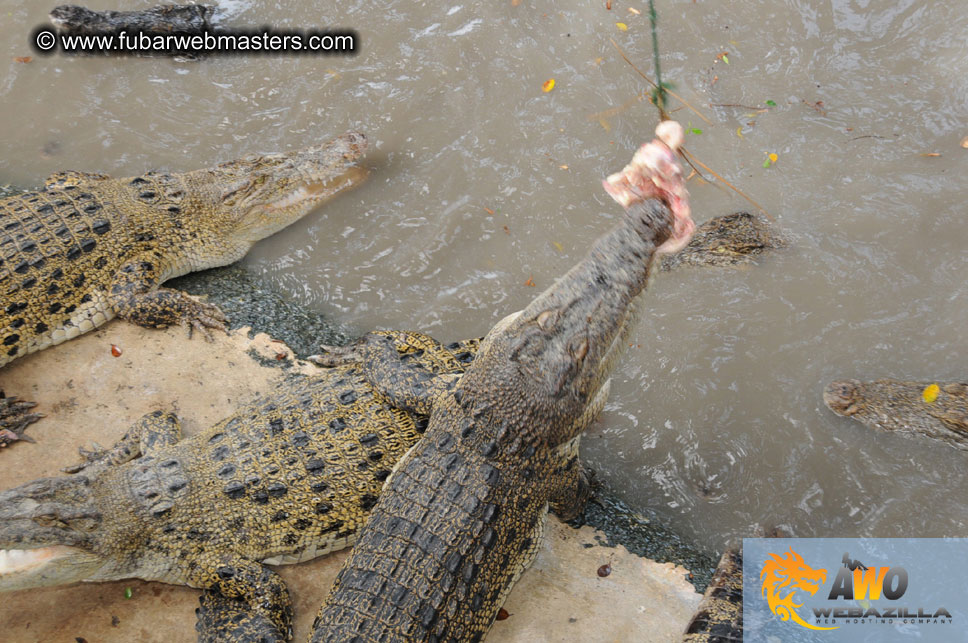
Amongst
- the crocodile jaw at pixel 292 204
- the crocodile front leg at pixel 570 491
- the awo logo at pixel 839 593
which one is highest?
the crocodile jaw at pixel 292 204

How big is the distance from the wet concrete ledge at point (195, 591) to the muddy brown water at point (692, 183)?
17.3 inches

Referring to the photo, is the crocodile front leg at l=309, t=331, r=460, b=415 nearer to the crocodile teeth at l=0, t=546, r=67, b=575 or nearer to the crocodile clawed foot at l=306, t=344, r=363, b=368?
the crocodile clawed foot at l=306, t=344, r=363, b=368

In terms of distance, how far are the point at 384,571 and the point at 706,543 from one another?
2049mm

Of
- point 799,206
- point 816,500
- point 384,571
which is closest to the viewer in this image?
point 384,571

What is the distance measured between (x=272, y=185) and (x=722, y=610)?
4469mm

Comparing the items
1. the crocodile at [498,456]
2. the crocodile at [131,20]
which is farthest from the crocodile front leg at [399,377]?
the crocodile at [131,20]

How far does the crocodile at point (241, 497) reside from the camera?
3.61 m

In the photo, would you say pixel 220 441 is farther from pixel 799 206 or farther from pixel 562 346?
pixel 799 206

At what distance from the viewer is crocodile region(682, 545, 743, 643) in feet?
11.0

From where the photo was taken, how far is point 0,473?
4129mm

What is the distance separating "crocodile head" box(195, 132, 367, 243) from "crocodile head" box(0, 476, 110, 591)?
8.46 ft

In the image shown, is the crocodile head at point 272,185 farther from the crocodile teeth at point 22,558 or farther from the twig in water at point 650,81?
the crocodile teeth at point 22,558

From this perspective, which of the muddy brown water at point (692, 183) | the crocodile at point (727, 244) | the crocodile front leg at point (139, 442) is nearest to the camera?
the crocodile front leg at point (139, 442)

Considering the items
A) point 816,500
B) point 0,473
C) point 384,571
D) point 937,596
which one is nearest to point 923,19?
point 816,500
